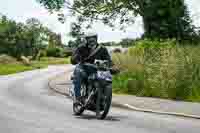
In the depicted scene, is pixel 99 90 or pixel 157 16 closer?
pixel 99 90

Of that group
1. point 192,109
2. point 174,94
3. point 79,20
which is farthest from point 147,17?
point 192,109

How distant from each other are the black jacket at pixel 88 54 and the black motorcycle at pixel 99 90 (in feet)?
0.82

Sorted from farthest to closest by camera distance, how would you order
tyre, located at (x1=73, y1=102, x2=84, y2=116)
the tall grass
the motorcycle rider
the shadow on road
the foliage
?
the foliage
the tall grass
tyre, located at (x1=73, y1=102, x2=84, y2=116)
the motorcycle rider
the shadow on road

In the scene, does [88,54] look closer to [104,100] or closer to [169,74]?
[104,100]

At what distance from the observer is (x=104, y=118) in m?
12.6

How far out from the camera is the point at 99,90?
480 inches

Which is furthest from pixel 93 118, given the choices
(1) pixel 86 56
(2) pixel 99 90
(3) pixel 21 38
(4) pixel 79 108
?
(3) pixel 21 38

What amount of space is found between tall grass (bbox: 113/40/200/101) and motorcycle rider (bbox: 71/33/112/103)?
5591 mm

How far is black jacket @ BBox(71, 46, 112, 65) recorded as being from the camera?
1284cm

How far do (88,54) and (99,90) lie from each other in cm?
120

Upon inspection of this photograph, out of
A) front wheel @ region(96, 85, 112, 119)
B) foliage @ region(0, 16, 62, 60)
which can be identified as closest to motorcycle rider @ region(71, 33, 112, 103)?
front wheel @ region(96, 85, 112, 119)

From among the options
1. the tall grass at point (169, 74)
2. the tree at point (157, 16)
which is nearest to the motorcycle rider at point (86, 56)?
the tall grass at point (169, 74)

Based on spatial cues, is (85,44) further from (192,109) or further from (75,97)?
(192,109)

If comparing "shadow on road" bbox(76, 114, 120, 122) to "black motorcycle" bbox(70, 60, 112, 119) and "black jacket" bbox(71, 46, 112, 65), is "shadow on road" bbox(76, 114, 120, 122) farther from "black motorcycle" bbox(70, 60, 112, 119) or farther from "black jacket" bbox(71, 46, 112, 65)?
"black jacket" bbox(71, 46, 112, 65)
